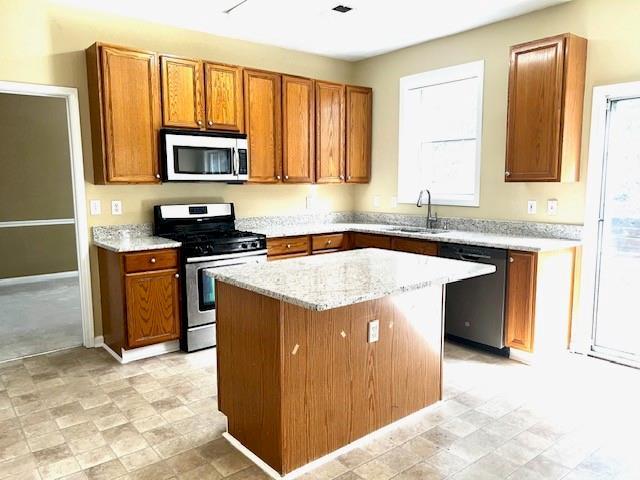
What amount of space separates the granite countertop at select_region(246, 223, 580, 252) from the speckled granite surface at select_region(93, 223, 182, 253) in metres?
0.98

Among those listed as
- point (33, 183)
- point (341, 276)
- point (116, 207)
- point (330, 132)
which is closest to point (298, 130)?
point (330, 132)

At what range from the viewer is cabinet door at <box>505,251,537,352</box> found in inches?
137

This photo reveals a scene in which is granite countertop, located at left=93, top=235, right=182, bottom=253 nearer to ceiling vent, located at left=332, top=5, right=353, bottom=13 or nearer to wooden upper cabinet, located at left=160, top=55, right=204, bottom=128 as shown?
wooden upper cabinet, located at left=160, top=55, right=204, bottom=128

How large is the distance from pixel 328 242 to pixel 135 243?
6.04ft

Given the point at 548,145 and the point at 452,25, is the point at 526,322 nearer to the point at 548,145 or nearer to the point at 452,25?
the point at 548,145

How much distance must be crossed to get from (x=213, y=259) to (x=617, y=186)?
315 centimetres

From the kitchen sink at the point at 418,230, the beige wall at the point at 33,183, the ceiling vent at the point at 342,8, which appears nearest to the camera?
the ceiling vent at the point at 342,8

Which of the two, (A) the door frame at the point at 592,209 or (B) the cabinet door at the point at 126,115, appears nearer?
(A) the door frame at the point at 592,209

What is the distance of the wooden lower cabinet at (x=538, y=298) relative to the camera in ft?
11.5

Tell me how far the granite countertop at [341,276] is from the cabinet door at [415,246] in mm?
1156

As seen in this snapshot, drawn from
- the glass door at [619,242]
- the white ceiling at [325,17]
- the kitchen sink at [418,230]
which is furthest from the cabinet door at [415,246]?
the white ceiling at [325,17]

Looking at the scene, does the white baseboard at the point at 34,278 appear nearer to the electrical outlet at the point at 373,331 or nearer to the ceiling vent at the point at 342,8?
the ceiling vent at the point at 342,8

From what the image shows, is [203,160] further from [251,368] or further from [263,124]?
[251,368]

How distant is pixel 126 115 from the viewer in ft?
12.4
